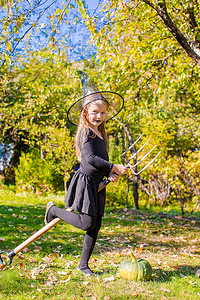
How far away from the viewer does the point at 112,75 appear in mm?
4504

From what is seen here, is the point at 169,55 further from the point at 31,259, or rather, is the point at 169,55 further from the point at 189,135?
the point at 189,135

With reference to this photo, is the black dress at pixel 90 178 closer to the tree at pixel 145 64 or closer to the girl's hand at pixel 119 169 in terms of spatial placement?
the girl's hand at pixel 119 169

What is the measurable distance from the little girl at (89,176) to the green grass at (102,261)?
1.01 ft

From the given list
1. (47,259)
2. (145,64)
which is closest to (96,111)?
(47,259)

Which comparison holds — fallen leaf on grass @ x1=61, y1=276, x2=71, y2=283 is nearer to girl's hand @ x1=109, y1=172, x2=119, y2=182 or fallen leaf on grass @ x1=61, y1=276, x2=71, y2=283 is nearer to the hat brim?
girl's hand @ x1=109, y1=172, x2=119, y2=182

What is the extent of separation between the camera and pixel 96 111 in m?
2.69

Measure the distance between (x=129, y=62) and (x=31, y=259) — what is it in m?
3.19

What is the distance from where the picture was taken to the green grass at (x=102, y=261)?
2.28 meters

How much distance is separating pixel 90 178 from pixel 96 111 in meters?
0.65

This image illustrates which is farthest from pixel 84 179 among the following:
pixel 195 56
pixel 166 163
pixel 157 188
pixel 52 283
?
pixel 157 188

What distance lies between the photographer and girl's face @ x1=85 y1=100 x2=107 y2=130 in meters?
2.68

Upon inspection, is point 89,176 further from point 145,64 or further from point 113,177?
point 145,64

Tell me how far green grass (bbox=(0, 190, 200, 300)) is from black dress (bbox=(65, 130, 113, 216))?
2.13ft

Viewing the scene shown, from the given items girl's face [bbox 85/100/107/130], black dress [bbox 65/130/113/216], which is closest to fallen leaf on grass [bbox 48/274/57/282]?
black dress [bbox 65/130/113/216]
